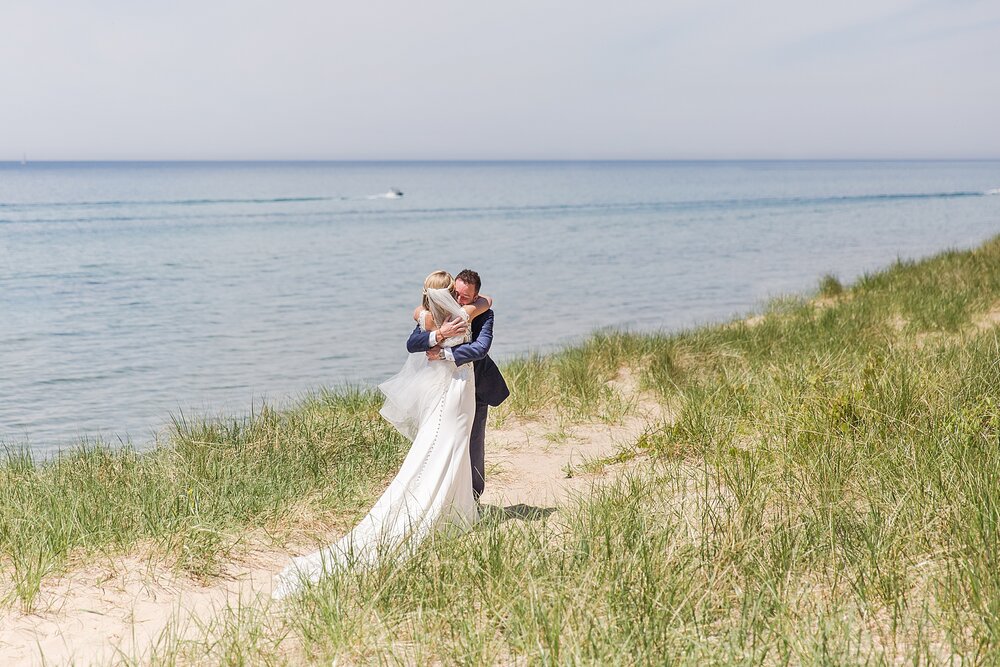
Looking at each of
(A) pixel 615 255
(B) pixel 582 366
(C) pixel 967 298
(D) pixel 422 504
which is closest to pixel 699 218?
(A) pixel 615 255

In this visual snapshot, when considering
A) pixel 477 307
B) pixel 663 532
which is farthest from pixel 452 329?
pixel 663 532

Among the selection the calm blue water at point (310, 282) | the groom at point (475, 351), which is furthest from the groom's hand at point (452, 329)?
the calm blue water at point (310, 282)

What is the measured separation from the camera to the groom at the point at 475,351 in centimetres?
626

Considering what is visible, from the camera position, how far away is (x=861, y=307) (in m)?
14.3

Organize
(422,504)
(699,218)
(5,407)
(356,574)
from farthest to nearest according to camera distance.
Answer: (699,218) → (5,407) → (422,504) → (356,574)

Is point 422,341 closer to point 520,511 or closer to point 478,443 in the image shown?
point 478,443

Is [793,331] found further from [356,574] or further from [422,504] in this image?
[356,574]

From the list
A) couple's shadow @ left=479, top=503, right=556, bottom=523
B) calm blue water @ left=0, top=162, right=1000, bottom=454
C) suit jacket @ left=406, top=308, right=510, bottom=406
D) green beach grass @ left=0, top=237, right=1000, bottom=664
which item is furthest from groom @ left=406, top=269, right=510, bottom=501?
calm blue water @ left=0, top=162, right=1000, bottom=454

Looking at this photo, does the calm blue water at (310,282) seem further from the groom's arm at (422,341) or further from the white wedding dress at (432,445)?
the groom's arm at (422,341)

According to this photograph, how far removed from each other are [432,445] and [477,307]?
3.64ft

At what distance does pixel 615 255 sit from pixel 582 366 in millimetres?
26852

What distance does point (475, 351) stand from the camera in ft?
20.6

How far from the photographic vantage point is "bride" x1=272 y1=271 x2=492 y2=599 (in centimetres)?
603

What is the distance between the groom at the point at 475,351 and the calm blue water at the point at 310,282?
5697 mm
